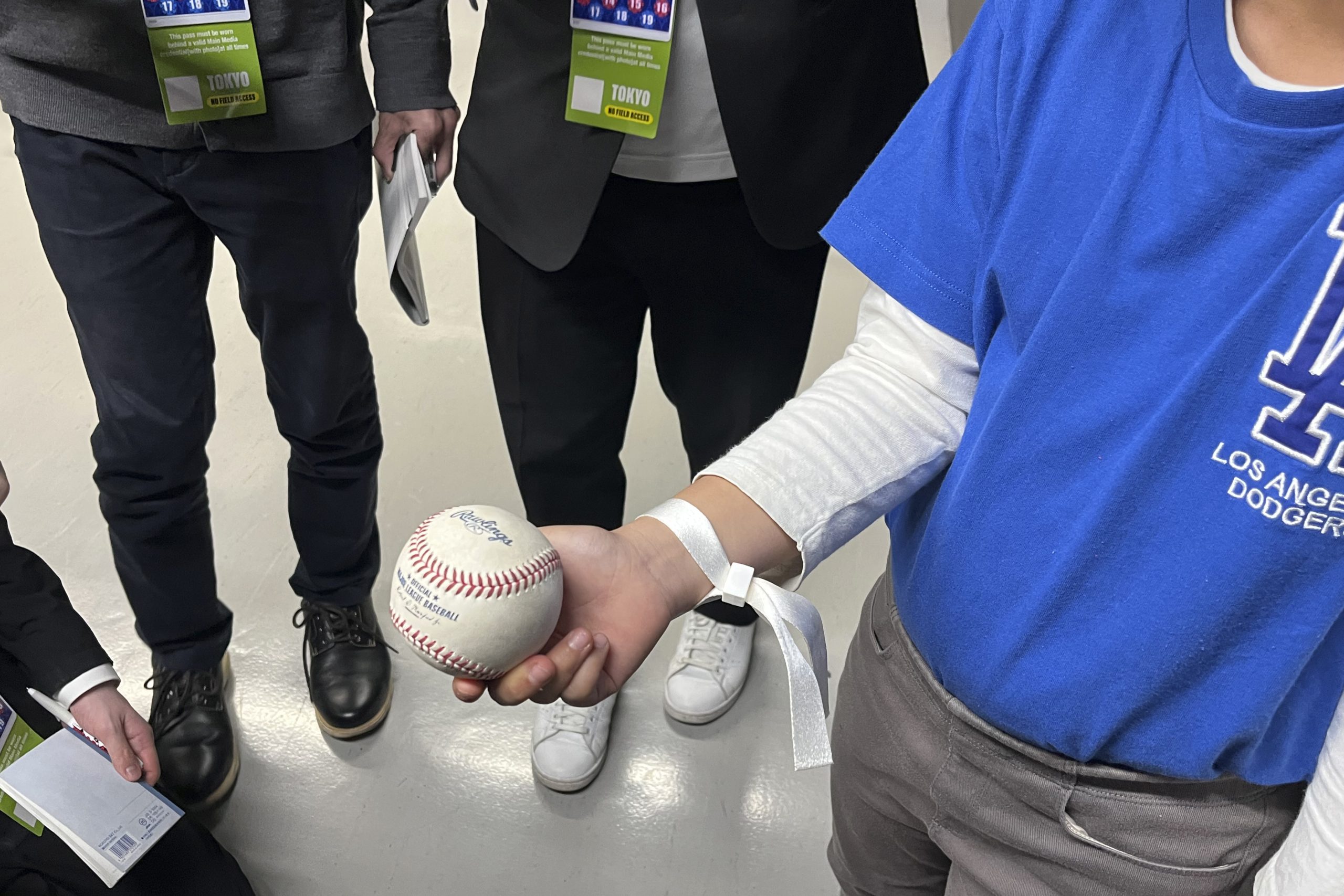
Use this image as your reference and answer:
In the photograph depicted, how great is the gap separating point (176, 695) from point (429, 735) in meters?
0.41

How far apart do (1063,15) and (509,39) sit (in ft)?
2.71

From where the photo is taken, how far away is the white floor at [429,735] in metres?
1.60

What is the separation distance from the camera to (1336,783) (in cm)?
60

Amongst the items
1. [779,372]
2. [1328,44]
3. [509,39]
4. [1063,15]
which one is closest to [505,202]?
[509,39]

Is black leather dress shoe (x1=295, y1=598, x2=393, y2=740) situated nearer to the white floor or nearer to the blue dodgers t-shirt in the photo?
the white floor

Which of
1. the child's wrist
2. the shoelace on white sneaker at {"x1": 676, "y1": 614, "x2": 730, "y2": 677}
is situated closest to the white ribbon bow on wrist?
the child's wrist

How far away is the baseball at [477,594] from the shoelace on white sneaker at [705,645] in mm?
993

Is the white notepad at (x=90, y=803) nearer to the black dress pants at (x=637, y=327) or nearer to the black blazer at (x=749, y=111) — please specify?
the black dress pants at (x=637, y=327)

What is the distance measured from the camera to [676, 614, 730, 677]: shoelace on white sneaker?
1812mm

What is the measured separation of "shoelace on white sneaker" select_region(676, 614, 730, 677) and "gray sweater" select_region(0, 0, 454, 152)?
39.9 inches

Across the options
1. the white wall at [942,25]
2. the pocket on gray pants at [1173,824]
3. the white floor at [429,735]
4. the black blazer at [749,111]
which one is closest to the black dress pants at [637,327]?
the black blazer at [749,111]

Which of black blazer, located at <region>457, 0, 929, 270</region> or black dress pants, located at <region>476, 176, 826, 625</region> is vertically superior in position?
black blazer, located at <region>457, 0, 929, 270</region>

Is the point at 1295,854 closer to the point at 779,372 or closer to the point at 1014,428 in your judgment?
the point at 1014,428

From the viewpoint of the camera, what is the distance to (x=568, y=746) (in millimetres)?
1677
